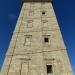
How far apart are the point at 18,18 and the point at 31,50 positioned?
7316 mm

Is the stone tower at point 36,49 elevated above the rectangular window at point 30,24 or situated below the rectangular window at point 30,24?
below

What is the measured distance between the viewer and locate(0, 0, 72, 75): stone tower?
16.4 m

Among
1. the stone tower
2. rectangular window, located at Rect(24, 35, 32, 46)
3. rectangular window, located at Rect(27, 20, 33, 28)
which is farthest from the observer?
rectangular window, located at Rect(27, 20, 33, 28)

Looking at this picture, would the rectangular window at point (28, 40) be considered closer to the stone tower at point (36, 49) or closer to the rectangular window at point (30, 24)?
the stone tower at point (36, 49)

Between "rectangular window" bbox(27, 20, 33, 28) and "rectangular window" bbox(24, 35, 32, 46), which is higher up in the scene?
"rectangular window" bbox(27, 20, 33, 28)

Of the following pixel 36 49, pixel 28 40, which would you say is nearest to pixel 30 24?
pixel 28 40

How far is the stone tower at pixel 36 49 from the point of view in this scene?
1642 cm

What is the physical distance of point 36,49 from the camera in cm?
1842

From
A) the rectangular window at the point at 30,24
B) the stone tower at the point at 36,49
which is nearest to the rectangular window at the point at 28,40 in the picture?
the stone tower at the point at 36,49

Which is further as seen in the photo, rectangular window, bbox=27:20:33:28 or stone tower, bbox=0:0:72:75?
rectangular window, bbox=27:20:33:28

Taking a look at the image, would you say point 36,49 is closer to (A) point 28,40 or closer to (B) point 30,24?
(A) point 28,40

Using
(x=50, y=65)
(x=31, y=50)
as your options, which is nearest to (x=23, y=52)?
(x=31, y=50)

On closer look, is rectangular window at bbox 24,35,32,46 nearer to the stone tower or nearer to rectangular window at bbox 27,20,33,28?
the stone tower

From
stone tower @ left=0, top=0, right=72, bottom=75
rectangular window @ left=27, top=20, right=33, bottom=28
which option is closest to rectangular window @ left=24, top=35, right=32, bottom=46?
stone tower @ left=0, top=0, right=72, bottom=75
